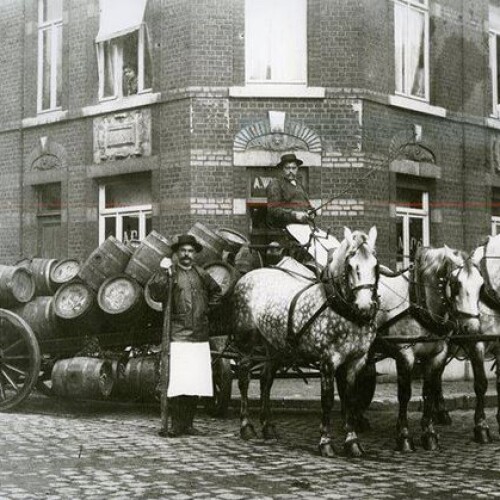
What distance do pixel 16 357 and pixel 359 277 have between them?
4.84m

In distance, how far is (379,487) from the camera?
251 inches

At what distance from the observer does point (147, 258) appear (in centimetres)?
1002

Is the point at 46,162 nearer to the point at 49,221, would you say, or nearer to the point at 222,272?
the point at 49,221

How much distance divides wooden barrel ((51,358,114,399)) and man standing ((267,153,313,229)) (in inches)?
105

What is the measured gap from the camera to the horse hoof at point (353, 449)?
773cm

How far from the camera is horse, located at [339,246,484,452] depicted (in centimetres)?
825

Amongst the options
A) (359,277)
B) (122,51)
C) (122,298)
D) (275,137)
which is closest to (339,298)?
(359,277)

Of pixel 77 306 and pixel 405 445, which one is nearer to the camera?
pixel 405 445

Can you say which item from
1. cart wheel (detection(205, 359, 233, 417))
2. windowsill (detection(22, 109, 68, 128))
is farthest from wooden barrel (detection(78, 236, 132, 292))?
windowsill (detection(22, 109, 68, 128))

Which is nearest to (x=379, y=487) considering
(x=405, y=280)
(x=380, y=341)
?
(x=380, y=341)

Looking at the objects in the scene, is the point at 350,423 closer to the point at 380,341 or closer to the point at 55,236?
the point at 380,341

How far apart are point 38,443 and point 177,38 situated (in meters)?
8.54

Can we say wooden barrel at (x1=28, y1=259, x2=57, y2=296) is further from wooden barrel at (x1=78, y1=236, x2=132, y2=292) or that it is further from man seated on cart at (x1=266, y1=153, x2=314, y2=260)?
man seated on cart at (x1=266, y1=153, x2=314, y2=260)

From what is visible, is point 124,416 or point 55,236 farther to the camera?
point 55,236
